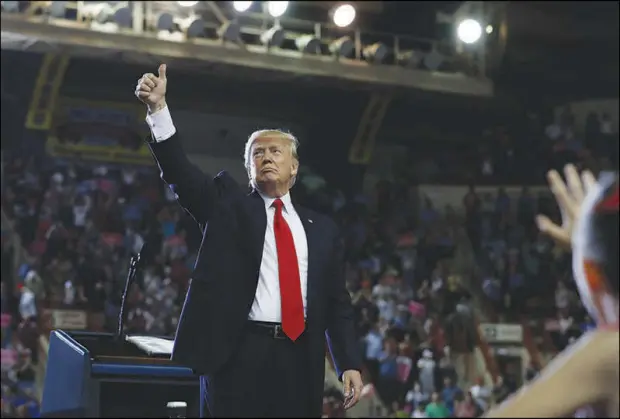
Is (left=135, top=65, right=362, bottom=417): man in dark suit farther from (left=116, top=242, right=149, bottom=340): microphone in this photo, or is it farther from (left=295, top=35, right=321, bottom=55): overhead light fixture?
(left=295, top=35, right=321, bottom=55): overhead light fixture

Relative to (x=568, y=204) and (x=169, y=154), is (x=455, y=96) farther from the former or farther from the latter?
(x=568, y=204)

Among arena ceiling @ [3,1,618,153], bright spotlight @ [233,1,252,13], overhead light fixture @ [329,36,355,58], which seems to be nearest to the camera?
bright spotlight @ [233,1,252,13]

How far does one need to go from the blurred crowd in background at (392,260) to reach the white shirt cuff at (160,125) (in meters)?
7.08

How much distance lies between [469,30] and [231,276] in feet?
42.9

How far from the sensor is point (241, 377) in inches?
118

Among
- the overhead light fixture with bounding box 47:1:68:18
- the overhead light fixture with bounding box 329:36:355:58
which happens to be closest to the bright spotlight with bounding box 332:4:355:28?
the overhead light fixture with bounding box 329:36:355:58

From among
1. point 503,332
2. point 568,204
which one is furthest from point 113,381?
point 503,332

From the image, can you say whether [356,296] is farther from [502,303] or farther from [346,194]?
[346,194]

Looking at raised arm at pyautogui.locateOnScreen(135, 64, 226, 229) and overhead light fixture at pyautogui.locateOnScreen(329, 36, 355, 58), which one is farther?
overhead light fixture at pyautogui.locateOnScreen(329, 36, 355, 58)

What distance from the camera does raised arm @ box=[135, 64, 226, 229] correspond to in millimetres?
2979

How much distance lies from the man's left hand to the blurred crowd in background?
264 inches

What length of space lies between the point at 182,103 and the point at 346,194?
3.14m

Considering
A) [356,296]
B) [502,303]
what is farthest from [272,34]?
[502,303]

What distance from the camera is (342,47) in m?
14.8
